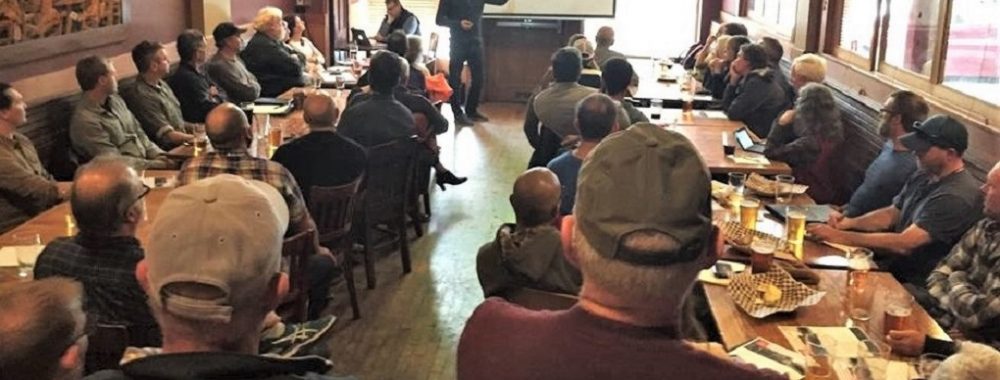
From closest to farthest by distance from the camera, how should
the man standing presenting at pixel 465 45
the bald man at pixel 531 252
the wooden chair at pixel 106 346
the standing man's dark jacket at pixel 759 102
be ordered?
the wooden chair at pixel 106 346 → the bald man at pixel 531 252 → the standing man's dark jacket at pixel 759 102 → the man standing presenting at pixel 465 45

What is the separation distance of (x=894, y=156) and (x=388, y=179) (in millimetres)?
2525

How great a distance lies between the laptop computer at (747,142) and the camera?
18.1ft

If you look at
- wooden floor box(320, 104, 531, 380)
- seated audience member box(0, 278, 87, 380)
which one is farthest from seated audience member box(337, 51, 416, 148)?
seated audience member box(0, 278, 87, 380)

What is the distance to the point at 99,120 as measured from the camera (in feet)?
18.1

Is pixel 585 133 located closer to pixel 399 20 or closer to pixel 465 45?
pixel 465 45

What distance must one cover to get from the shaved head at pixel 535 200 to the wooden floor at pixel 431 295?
1.30m

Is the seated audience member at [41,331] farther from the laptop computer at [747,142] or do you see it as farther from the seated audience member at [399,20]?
the seated audience member at [399,20]

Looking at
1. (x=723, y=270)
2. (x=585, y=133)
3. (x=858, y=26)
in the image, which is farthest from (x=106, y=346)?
(x=858, y=26)

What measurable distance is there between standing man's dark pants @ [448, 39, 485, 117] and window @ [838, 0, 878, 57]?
13.1 ft

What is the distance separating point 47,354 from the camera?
6.13ft

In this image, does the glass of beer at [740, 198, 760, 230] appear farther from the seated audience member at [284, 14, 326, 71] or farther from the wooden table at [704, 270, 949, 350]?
the seated audience member at [284, 14, 326, 71]

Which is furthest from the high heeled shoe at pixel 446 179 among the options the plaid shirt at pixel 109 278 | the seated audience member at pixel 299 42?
the plaid shirt at pixel 109 278

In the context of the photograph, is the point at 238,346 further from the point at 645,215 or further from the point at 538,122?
the point at 538,122

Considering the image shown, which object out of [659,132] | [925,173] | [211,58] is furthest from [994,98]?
[211,58]
